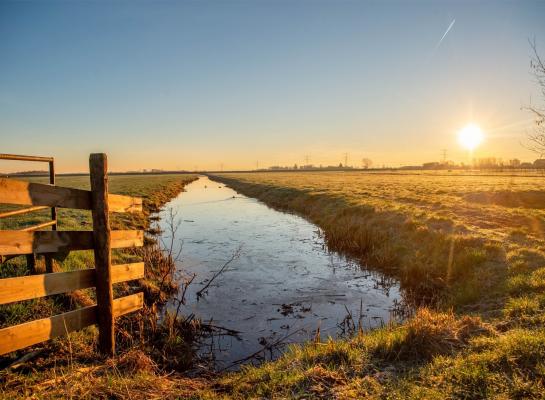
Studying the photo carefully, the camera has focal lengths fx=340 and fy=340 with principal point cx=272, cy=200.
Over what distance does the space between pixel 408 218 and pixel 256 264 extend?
8243mm

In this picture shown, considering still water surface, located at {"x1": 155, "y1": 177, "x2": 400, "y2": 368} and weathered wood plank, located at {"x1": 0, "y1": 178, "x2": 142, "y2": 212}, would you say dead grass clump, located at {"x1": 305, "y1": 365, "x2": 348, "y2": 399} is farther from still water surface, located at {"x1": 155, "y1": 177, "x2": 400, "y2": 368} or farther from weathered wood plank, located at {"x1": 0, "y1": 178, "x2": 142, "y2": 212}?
weathered wood plank, located at {"x1": 0, "y1": 178, "x2": 142, "y2": 212}

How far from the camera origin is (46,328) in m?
5.04

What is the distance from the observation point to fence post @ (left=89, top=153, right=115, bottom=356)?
18.2 ft

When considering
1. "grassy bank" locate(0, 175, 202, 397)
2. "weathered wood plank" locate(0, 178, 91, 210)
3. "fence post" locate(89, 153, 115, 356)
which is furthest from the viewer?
"fence post" locate(89, 153, 115, 356)

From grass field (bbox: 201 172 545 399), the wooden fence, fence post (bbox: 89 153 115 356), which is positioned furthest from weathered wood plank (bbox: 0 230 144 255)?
grass field (bbox: 201 172 545 399)

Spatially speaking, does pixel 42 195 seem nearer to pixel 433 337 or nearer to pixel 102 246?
pixel 102 246

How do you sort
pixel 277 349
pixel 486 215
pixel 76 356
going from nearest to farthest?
pixel 76 356 → pixel 277 349 → pixel 486 215

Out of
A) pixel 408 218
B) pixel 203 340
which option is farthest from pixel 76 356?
pixel 408 218

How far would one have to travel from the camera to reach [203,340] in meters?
7.69

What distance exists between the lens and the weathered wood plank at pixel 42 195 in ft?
15.0

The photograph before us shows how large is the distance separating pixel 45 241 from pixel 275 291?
24.1ft

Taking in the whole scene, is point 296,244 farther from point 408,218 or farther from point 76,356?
point 76,356

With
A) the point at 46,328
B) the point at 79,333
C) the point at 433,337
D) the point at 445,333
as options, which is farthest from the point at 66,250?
the point at 445,333

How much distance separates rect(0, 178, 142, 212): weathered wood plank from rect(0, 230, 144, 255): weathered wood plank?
0.46 meters
